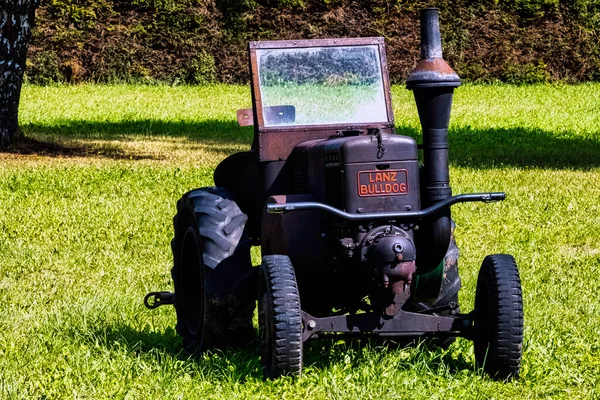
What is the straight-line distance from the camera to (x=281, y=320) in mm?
5105

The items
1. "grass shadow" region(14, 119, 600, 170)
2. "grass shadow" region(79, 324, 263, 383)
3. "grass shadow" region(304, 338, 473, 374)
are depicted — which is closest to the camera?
"grass shadow" region(79, 324, 263, 383)

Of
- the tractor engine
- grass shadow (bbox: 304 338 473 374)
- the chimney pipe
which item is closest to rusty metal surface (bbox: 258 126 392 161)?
the tractor engine

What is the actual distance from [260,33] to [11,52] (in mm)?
11553

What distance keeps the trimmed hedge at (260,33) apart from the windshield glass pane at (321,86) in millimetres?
20040

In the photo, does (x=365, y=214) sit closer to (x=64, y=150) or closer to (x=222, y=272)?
(x=222, y=272)

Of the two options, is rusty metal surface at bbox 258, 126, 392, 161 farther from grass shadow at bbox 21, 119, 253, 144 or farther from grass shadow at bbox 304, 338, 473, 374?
grass shadow at bbox 21, 119, 253, 144

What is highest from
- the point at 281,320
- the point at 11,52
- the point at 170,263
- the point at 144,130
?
the point at 11,52

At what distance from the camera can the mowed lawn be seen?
213 inches

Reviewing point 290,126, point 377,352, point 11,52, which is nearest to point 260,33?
point 11,52

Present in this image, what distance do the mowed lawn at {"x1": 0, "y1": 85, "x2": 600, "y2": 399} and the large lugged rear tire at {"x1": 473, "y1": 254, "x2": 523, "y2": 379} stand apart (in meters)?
0.11

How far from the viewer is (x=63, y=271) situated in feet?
27.2

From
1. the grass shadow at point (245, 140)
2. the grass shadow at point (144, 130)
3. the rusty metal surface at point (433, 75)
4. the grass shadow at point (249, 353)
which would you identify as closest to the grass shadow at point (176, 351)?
the grass shadow at point (249, 353)

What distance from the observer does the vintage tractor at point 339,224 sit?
5.29 meters

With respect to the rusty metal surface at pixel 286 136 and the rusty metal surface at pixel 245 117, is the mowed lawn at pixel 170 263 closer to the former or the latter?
the rusty metal surface at pixel 286 136
